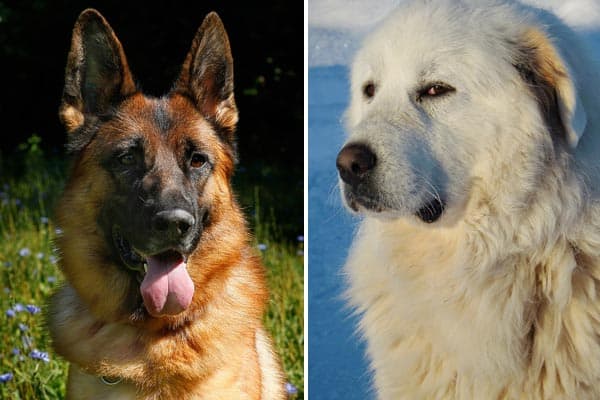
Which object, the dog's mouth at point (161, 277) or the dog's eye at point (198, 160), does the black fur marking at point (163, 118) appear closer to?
the dog's eye at point (198, 160)

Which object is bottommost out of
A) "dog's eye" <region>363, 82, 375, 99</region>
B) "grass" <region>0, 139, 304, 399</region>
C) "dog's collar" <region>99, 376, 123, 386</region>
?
"grass" <region>0, 139, 304, 399</region>

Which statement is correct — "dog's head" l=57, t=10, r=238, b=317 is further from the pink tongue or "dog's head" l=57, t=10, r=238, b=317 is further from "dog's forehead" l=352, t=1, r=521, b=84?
"dog's forehead" l=352, t=1, r=521, b=84

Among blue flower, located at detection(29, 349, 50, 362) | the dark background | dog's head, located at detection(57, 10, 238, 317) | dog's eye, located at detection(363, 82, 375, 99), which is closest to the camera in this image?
dog's head, located at detection(57, 10, 238, 317)

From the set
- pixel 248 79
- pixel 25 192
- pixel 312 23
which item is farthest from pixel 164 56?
pixel 312 23

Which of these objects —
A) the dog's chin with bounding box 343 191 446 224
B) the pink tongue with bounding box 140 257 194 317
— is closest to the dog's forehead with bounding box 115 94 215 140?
the pink tongue with bounding box 140 257 194 317

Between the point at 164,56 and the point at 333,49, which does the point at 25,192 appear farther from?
the point at 333,49

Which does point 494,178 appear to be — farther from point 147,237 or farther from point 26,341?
point 26,341

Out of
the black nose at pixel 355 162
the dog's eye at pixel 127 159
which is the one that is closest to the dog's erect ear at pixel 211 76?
the dog's eye at pixel 127 159

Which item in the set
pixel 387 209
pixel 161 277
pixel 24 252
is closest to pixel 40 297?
pixel 24 252
